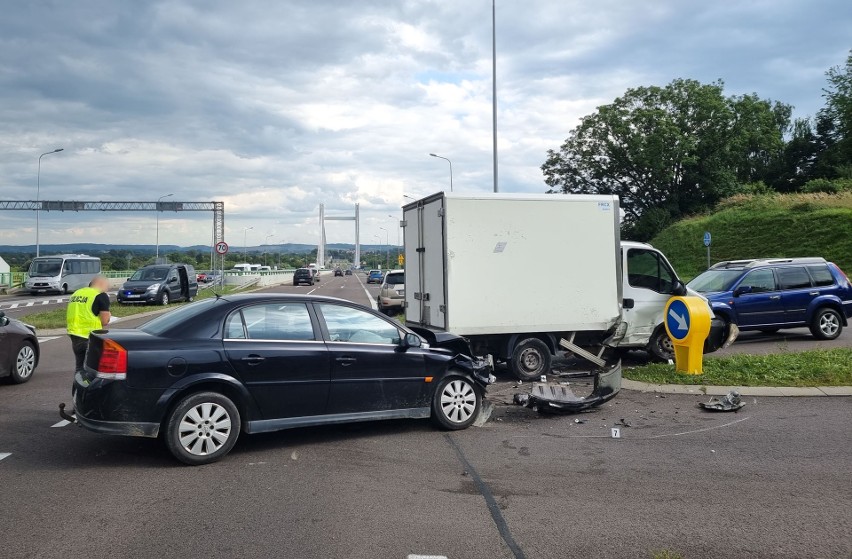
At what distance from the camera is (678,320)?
398 inches

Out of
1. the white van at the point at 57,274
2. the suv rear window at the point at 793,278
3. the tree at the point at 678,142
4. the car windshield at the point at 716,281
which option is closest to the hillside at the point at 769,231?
the tree at the point at 678,142

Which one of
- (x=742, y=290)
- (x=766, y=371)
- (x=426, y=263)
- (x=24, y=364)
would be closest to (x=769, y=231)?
(x=742, y=290)

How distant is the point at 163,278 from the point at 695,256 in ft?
89.9

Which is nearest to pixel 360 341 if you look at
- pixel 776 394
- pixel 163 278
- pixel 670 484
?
pixel 670 484

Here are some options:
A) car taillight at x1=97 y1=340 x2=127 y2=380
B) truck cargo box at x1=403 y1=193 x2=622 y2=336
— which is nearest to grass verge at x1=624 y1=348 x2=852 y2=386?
truck cargo box at x1=403 y1=193 x2=622 y2=336

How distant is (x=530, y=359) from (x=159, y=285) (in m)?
22.7

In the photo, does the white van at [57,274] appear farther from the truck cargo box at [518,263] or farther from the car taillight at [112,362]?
the car taillight at [112,362]

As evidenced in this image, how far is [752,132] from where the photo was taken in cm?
5191

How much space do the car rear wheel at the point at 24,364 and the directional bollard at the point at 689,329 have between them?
9.63 meters

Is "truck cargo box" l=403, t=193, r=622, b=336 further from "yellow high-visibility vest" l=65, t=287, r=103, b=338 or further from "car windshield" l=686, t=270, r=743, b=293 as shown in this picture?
"car windshield" l=686, t=270, r=743, b=293

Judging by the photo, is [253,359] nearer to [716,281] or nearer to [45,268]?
[716,281]

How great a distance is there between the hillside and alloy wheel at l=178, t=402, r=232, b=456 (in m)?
30.4

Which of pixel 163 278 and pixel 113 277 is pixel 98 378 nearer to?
pixel 163 278

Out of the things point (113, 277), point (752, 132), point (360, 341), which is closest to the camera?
point (360, 341)
